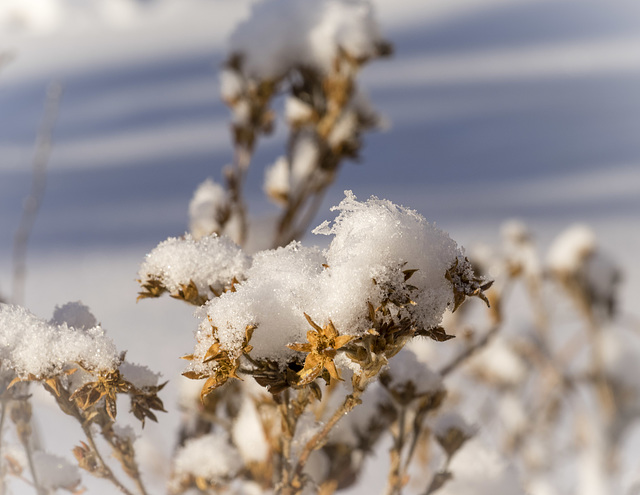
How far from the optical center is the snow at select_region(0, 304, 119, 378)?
764 mm

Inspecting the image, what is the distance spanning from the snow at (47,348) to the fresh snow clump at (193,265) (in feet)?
0.49

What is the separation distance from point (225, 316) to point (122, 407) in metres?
0.35

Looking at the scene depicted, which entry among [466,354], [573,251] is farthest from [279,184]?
[573,251]

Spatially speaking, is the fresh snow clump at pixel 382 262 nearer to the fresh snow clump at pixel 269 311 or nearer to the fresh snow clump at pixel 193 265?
the fresh snow clump at pixel 269 311

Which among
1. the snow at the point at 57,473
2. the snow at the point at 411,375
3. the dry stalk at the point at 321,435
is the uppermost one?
the snow at the point at 411,375

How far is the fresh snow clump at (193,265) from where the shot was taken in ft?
2.99

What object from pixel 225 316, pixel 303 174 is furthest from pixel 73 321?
pixel 303 174

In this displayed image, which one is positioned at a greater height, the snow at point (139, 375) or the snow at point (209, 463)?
the snow at point (139, 375)

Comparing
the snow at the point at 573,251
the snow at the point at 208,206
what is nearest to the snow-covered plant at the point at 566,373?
the snow at the point at 573,251

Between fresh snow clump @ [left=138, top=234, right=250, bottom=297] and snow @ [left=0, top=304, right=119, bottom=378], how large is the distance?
150 mm

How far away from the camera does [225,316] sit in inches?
28.6

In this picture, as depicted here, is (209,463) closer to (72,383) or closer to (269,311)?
A: (72,383)

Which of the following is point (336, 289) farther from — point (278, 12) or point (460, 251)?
point (278, 12)

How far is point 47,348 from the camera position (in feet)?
2.56
